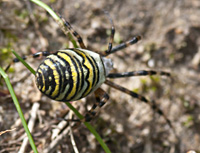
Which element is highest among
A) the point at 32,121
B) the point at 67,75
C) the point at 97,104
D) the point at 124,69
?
the point at 67,75

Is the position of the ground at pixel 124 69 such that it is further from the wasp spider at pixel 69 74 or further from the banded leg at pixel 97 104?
the wasp spider at pixel 69 74

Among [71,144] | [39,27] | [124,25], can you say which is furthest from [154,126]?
[39,27]

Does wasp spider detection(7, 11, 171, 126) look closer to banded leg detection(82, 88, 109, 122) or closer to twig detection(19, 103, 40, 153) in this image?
banded leg detection(82, 88, 109, 122)

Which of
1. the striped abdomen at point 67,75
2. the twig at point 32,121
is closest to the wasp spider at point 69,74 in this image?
the striped abdomen at point 67,75

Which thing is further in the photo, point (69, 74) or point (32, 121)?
point (32, 121)

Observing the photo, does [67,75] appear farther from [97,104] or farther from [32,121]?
[32,121]

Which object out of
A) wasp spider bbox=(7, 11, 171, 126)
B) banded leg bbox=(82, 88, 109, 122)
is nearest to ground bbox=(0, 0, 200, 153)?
banded leg bbox=(82, 88, 109, 122)

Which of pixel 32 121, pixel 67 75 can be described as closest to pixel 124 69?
pixel 32 121
